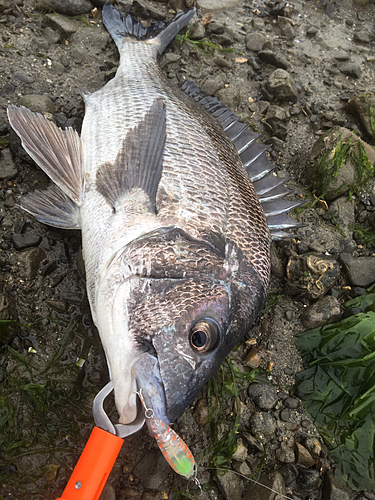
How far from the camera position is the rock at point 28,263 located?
9.48 ft

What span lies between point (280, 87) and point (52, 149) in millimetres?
2920

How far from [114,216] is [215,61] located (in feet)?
10.1

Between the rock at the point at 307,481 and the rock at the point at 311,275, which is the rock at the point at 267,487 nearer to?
the rock at the point at 307,481

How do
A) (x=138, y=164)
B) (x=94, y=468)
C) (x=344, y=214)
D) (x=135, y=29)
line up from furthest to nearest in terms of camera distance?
(x=135, y=29)
(x=344, y=214)
(x=138, y=164)
(x=94, y=468)

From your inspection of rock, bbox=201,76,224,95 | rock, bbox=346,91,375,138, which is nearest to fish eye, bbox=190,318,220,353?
rock, bbox=201,76,224,95

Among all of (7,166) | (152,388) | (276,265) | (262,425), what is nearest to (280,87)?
(276,265)

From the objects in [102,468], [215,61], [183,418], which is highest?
[215,61]

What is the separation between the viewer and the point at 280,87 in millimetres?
4309

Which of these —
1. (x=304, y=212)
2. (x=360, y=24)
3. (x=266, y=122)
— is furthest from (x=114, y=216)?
(x=360, y=24)

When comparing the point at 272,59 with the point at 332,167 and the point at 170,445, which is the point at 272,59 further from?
the point at 170,445

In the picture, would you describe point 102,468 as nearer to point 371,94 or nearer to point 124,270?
point 124,270

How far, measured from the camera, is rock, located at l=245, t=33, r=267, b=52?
4.69m

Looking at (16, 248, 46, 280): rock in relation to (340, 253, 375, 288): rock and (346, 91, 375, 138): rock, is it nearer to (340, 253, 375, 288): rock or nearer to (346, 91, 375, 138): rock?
(340, 253, 375, 288): rock

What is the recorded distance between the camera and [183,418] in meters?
2.74
